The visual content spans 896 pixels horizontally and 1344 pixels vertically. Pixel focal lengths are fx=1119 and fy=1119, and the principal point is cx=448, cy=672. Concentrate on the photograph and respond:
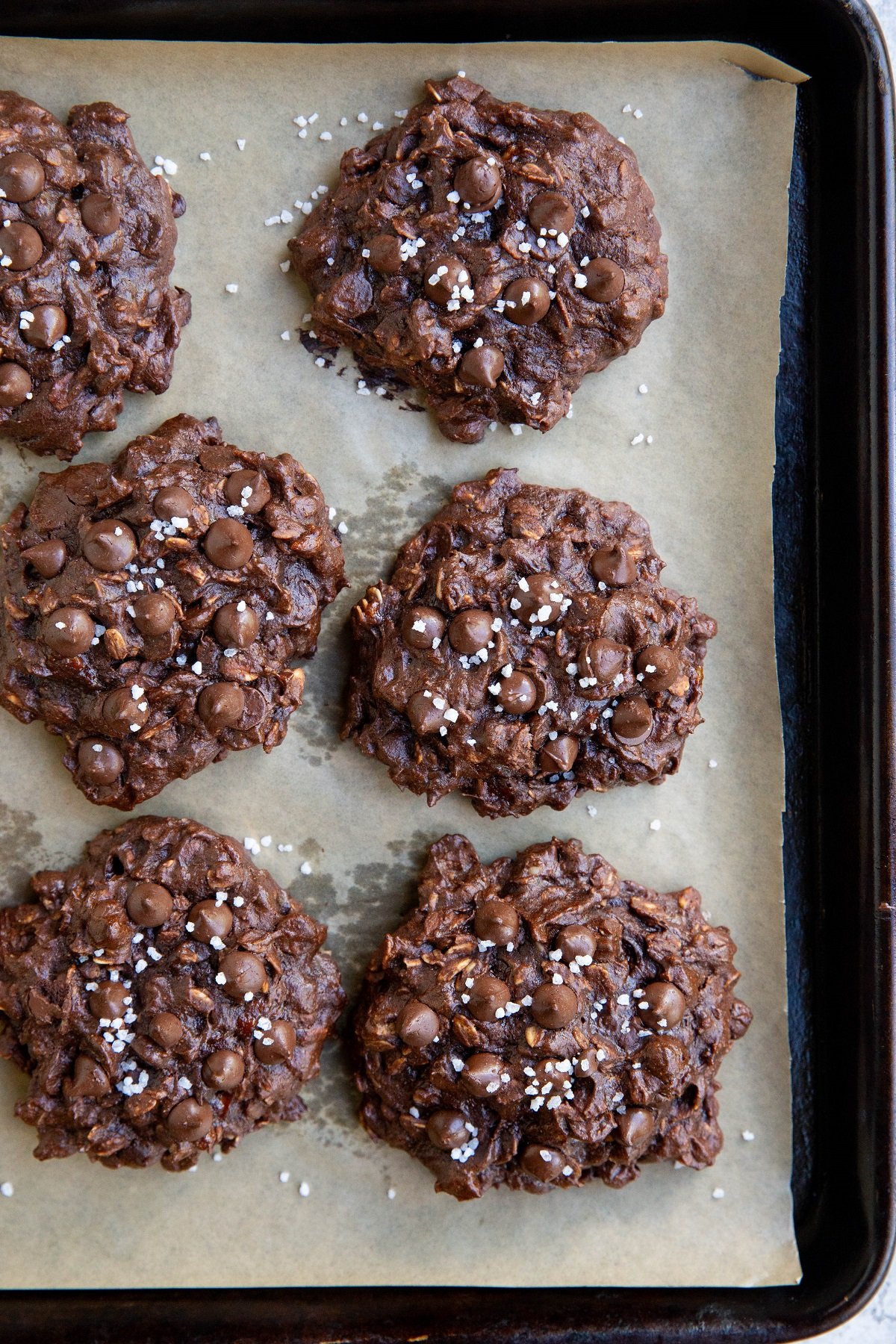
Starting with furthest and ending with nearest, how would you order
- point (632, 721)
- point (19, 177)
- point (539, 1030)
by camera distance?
point (632, 721) → point (539, 1030) → point (19, 177)

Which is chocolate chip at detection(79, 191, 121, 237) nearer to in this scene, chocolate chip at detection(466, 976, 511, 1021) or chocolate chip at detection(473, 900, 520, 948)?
chocolate chip at detection(473, 900, 520, 948)

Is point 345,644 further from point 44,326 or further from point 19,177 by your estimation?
point 19,177

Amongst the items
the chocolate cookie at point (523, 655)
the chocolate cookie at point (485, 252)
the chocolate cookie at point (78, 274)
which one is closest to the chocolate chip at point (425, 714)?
the chocolate cookie at point (523, 655)

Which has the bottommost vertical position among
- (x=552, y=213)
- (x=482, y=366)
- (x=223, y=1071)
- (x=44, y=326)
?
(x=223, y=1071)

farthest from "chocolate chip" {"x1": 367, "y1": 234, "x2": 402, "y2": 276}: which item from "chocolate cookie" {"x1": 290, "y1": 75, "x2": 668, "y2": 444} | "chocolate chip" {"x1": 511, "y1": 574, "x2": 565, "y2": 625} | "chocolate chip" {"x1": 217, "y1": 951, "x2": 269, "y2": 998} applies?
"chocolate chip" {"x1": 217, "y1": 951, "x2": 269, "y2": 998}

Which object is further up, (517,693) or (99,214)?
(99,214)

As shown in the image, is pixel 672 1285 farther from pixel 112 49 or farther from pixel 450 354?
pixel 112 49

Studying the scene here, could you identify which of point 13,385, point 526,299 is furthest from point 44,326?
point 526,299

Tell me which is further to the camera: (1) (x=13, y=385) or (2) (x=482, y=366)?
(2) (x=482, y=366)
